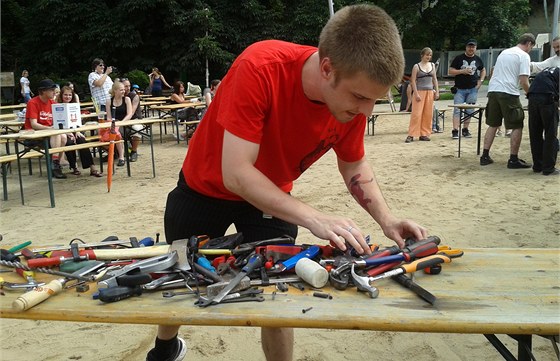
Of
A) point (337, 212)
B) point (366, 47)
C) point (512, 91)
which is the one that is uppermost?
point (366, 47)

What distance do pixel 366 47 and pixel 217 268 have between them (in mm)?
903

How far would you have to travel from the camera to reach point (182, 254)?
6.24 feet

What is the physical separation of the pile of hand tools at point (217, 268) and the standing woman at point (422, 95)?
8341 mm

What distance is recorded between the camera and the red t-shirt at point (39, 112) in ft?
24.7

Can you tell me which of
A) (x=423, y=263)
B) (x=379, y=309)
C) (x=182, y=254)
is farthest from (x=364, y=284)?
(x=182, y=254)

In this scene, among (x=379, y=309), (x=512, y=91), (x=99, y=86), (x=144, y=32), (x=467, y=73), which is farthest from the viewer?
(x=144, y=32)

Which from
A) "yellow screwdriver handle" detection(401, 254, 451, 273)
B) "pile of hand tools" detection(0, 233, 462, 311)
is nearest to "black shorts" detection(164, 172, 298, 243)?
"pile of hand tools" detection(0, 233, 462, 311)

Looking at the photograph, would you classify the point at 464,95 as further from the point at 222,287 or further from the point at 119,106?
the point at 222,287

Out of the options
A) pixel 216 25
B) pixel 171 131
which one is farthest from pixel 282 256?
pixel 216 25

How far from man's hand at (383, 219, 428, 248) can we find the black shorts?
19.7 inches

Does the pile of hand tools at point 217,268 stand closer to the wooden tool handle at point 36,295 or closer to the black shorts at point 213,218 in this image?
the wooden tool handle at point 36,295

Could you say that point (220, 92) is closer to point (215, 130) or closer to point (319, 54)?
point (215, 130)

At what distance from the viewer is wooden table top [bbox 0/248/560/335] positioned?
1.47m

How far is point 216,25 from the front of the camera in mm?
25969
